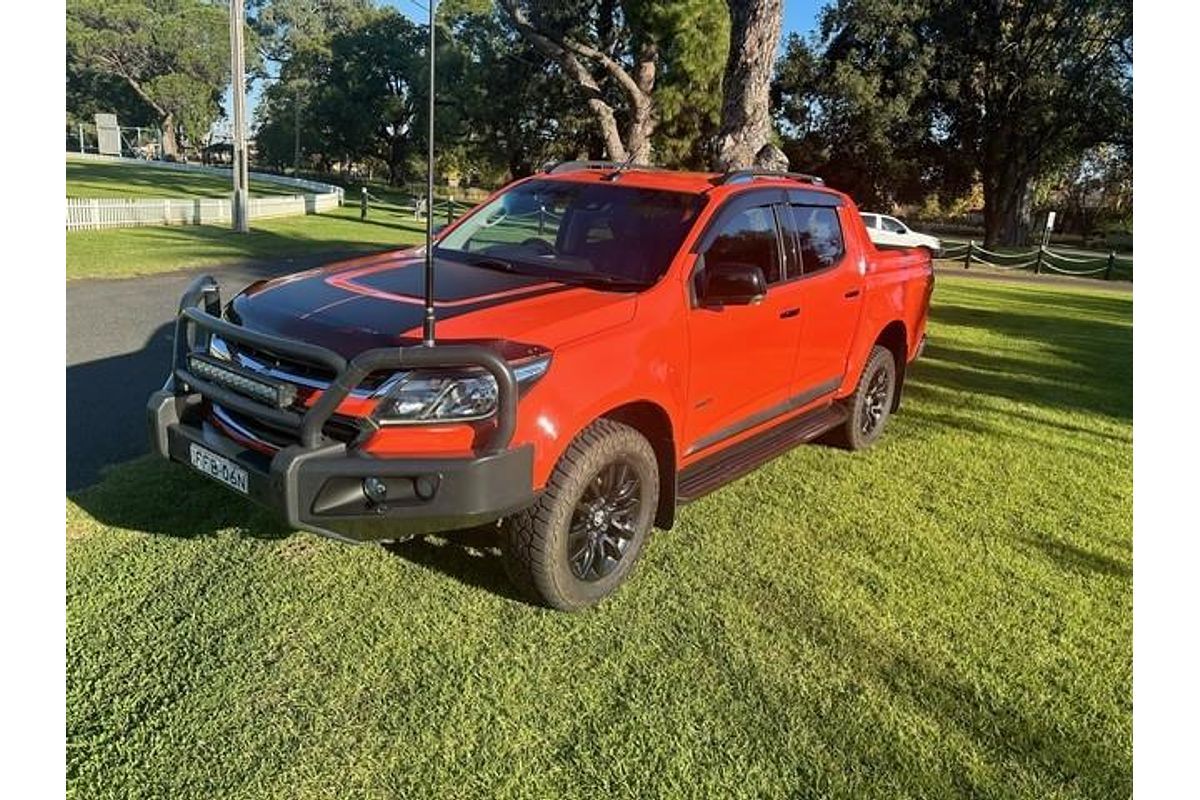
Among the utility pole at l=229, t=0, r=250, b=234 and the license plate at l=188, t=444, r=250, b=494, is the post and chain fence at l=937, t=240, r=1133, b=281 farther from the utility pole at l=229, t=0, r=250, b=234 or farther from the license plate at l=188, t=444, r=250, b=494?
the license plate at l=188, t=444, r=250, b=494

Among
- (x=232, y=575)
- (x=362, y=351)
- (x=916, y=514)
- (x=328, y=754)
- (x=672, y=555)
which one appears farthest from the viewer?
(x=916, y=514)

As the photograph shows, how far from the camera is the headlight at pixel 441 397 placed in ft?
10.2

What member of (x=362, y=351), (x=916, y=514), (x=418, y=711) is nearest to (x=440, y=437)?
(x=362, y=351)

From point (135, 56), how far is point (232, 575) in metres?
75.3

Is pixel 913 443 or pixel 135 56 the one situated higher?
pixel 135 56

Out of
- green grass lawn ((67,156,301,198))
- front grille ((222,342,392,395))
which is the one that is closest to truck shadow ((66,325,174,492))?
front grille ((222,342,392,395))

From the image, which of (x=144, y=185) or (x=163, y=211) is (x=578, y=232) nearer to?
(x=163, y=211)

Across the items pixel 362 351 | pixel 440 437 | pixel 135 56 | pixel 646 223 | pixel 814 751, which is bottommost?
pixel 814 751

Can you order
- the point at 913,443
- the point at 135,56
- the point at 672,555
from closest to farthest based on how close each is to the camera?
the point at 672,555 < the point at 913,443 < the point at 135,56

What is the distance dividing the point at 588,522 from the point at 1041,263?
2670cm

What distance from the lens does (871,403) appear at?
→ 6.27 meters

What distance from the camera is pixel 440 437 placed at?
3.12 m

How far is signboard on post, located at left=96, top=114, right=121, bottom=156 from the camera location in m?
58.4

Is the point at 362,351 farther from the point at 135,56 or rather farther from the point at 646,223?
the point at 135,56
